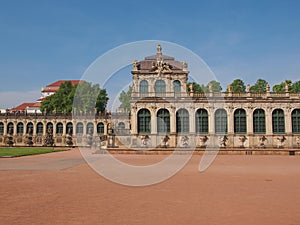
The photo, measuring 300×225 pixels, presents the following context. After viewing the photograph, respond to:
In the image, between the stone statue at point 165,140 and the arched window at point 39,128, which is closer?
the stone statue at point 165,140

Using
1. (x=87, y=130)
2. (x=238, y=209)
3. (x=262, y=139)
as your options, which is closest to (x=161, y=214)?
(x=238, y=209)

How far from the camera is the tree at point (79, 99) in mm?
68250

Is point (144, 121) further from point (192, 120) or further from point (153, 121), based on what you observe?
point (192, 120)

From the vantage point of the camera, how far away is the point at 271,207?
341 inches

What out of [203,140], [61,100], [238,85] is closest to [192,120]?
[203,140]

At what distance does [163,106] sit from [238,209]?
32631 mm

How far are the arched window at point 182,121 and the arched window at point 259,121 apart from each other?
9.66 m

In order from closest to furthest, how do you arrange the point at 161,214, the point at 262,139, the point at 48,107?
the point at 161,214 < the point at 262,139 < the point at 48,107

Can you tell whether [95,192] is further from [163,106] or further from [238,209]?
[163,106]

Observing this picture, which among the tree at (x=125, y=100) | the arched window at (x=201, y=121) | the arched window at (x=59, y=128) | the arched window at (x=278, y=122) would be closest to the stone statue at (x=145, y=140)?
the arched window at (x=201, y=121)

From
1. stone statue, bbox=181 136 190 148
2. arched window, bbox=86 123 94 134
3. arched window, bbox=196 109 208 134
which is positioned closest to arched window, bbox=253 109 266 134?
arched window, bbox=196 109 208 134

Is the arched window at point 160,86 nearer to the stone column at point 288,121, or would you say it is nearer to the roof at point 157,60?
the roof at point 157,60

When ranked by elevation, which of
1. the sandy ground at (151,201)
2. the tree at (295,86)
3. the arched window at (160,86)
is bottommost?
the sandy ground at (151,201)

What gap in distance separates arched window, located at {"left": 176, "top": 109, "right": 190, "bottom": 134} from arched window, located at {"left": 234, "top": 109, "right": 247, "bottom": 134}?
6.96 metres
